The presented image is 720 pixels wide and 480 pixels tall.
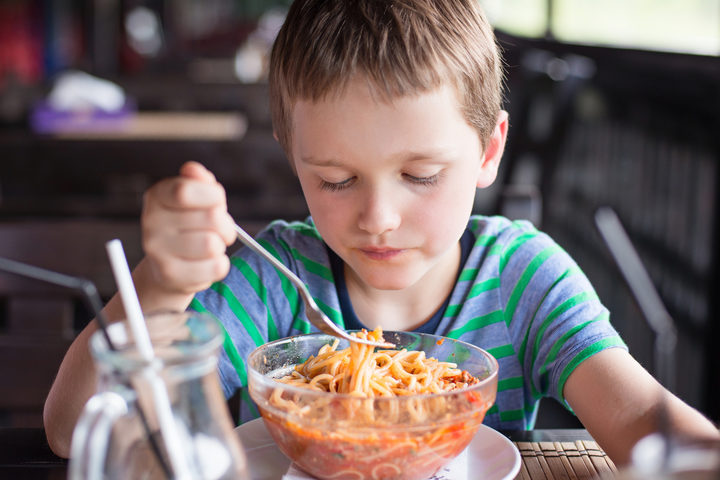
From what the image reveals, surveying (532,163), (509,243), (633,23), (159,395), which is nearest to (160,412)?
(159,395)

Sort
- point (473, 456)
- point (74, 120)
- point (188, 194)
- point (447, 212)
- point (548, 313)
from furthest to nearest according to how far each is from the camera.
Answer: point (74, 120) → point (548, 313) → point (447, 212) → point (473, 456) → point (188, 194)

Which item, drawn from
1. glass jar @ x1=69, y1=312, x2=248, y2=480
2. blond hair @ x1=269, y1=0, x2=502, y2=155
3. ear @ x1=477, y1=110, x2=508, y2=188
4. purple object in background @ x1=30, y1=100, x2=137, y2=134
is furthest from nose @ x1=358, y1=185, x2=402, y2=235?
purple object in background @ x1=30, y1=100, x2=137, y2=134

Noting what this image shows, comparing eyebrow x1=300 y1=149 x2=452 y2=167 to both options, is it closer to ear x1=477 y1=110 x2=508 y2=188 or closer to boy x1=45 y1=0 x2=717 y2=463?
boy x1=45 y1=0 x2=717 y2=463

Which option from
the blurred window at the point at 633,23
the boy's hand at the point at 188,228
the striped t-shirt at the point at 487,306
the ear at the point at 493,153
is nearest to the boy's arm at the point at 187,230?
the boy's hand at the point at 188,228

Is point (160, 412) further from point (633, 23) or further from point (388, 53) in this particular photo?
point (633, 23)

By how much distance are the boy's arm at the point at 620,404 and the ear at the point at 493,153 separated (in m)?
Result: 0.34

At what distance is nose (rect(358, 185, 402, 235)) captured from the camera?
102 centimetres

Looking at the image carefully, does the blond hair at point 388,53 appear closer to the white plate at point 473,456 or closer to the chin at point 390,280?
the chin at point 390,280

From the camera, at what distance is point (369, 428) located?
30.4 inches

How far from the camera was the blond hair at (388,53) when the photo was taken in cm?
106

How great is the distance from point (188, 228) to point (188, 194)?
38mm

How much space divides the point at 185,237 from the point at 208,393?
0.69ft

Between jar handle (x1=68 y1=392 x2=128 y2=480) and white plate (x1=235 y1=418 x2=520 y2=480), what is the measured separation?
1.00ft

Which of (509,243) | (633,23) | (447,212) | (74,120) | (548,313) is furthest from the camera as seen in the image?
(74,120)
